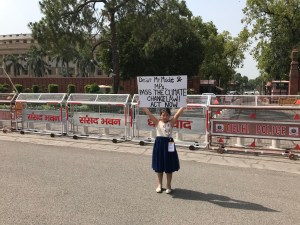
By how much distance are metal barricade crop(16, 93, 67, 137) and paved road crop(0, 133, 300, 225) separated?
3326mm

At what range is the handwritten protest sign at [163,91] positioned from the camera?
24.4 ft

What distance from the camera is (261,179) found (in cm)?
726

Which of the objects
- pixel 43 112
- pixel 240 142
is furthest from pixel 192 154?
pixel 43 112

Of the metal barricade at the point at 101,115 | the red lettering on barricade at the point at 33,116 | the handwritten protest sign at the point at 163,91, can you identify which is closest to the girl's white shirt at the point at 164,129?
the handwritten protest sign at the point at 163,91

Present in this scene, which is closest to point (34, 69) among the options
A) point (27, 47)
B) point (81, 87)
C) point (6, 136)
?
point (27, 47)

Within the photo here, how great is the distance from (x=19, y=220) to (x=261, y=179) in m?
4.76

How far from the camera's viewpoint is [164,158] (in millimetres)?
6297

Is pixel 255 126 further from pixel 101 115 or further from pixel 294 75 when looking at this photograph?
pixel 294 75

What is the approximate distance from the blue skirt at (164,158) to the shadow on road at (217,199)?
458 millimetres

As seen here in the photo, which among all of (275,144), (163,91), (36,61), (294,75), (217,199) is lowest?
(217,199)

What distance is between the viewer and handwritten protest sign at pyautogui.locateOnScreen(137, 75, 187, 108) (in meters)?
7.43

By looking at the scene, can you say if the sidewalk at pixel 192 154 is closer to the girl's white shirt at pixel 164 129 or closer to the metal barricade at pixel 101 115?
the metal barricade at pixel 101 115

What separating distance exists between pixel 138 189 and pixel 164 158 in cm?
77

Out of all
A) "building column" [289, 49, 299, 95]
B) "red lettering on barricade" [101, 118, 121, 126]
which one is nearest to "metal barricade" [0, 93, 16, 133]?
"red lettering on barricade" [101, 118, 121, 126]
